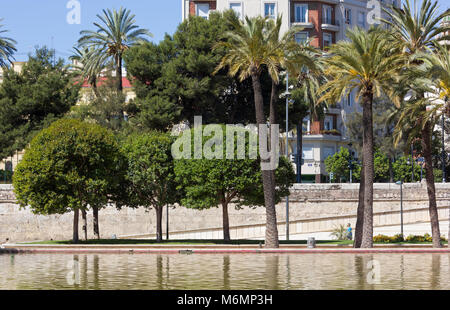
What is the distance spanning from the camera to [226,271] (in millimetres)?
31234

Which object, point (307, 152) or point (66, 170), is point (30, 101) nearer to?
point (66, 170)

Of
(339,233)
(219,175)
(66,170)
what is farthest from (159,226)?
(339,233)

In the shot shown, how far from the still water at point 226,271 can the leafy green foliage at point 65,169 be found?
8.60 m

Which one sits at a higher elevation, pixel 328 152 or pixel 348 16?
pixel 348 16

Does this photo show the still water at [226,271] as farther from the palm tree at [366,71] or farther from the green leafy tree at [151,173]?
the green leafy tree at [151,173]

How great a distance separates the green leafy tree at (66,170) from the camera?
5050 cm

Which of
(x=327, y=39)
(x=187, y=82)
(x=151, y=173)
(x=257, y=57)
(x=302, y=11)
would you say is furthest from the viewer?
(x=327, y=39)

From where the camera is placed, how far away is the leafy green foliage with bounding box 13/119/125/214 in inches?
1988

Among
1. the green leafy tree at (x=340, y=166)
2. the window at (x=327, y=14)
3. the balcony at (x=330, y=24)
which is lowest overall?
the green leafy tree at (x=340, y=166)

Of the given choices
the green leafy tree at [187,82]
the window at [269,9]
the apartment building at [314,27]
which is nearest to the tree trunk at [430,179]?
the green leafy tree at [187,82]

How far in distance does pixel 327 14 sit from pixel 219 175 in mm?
55327

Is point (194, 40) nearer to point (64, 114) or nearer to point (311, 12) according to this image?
point (64, 114)

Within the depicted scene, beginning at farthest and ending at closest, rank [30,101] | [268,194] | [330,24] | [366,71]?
[330,24] < [30,101] < [268,194] < [366,71]
